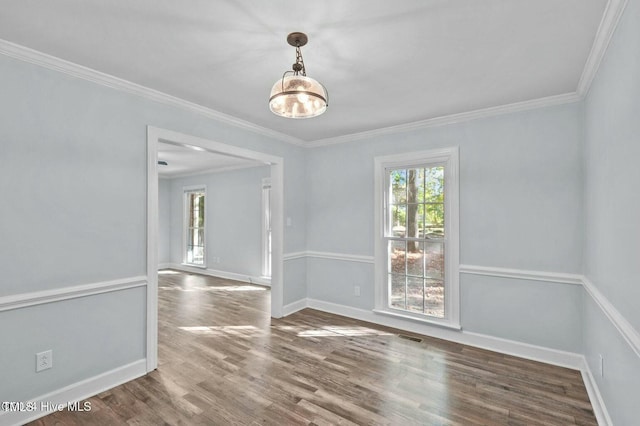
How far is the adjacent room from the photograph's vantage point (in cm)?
175

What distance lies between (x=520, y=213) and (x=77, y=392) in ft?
13.6

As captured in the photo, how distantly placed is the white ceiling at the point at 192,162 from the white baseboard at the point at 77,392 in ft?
10.3

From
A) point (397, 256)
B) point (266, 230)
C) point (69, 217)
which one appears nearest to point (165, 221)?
point (266, 230)

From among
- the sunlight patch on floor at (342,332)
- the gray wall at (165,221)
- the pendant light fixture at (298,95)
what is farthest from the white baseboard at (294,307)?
the gray wall at (165,221)

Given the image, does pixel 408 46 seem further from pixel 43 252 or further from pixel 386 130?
pixel 43 252

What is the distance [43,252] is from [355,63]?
8.57 ft

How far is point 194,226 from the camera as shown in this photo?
7.75m

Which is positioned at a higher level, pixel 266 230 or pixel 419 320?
pixel 266 230

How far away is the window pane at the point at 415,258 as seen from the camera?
3.69 meters

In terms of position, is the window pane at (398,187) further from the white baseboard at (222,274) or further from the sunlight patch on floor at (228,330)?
the white baseboard at (222,274)

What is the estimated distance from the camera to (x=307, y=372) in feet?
9.01

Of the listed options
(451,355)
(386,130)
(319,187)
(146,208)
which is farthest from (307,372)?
(386,130)

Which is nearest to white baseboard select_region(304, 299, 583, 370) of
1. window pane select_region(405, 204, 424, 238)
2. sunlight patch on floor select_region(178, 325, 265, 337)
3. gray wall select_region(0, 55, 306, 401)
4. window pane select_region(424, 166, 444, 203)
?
window pane select_region(405, 204, 424, 238)

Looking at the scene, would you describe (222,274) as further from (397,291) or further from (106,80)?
(106,80)
